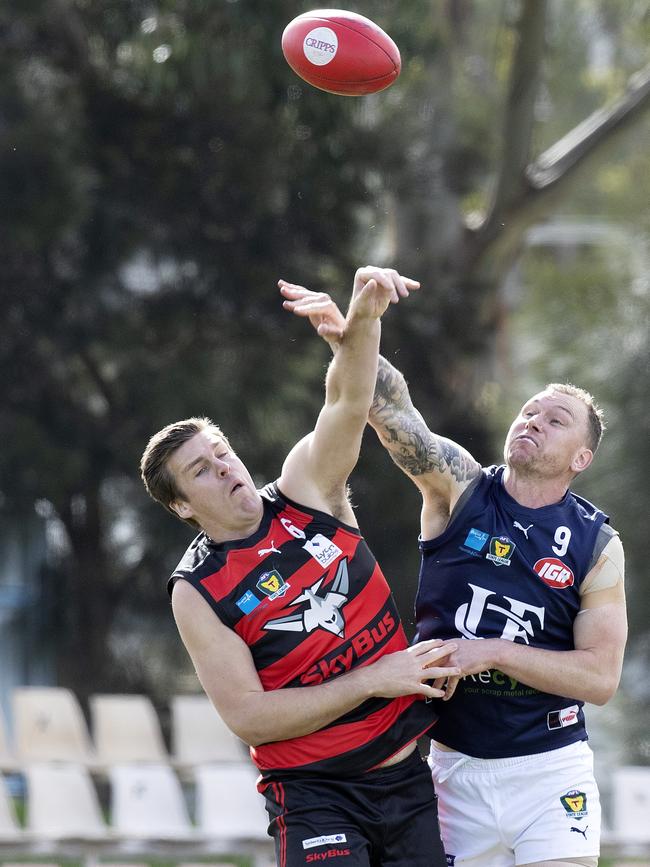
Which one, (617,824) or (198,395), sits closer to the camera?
(617,824)

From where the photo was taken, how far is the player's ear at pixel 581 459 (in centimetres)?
355

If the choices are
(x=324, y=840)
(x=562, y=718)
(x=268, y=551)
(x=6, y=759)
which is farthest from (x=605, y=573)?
(x=6, y=759)

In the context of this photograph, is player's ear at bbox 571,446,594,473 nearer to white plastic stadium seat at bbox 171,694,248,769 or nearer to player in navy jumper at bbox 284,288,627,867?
player in navy jumper at bbox 284,288,627,867

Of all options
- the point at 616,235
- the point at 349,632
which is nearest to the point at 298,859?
the point at 349,632

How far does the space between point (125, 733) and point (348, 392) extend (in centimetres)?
558

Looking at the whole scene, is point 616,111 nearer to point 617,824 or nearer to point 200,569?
point 617,824

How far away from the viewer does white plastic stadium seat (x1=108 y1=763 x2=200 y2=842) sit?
6.71 metres

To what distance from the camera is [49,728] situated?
8.12m

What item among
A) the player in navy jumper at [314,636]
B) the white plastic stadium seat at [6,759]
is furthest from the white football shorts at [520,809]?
the white plastic stadium seat at [6,759]

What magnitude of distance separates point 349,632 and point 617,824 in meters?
4.25

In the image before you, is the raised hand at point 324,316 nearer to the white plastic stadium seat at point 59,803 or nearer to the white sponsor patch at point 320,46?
the white sponsor patch at point 320,46

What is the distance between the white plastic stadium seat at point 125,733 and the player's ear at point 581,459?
529cm

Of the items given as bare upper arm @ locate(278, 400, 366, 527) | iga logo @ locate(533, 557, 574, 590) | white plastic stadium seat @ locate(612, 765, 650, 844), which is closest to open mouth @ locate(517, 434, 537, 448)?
iga logo @ locate(533, 557, 574, 590)

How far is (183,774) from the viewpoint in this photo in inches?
343
